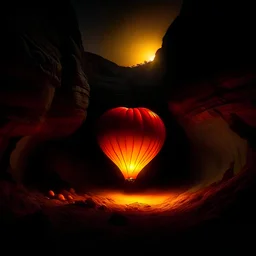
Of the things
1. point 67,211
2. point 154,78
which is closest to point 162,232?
point 67,211

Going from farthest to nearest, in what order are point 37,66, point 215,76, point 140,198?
point 140,198 → point 215,76 → point 37,66

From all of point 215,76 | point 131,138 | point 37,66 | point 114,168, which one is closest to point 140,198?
point 114,168

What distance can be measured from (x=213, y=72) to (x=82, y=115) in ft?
13.0

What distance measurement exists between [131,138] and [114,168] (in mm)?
4376

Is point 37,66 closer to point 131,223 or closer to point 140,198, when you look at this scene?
point 131,223

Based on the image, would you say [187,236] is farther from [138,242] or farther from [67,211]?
[67,211]

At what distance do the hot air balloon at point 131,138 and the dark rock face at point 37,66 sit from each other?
135cm

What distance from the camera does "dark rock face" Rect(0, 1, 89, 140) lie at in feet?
14.7

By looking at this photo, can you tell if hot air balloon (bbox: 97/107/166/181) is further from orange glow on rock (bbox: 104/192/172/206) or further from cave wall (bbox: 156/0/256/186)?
orange glow on rock (bbox: 104/192/172/206)

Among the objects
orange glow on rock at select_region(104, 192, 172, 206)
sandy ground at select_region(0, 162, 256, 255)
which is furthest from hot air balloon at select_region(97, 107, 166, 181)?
orange glow on rock at select_region(104, 192, 172, 206)

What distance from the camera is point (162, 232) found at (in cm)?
430

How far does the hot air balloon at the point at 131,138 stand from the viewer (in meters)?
6.25

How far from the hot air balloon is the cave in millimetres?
1133

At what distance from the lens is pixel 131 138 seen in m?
6.21
